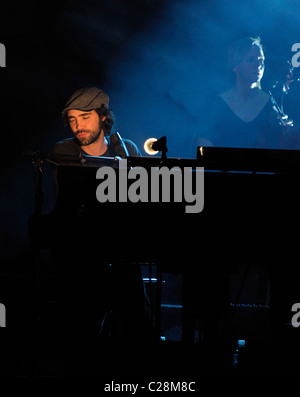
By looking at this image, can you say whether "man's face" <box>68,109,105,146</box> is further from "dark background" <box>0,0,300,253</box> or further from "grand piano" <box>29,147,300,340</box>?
"grand piano" <box>29,147,300,340</box>

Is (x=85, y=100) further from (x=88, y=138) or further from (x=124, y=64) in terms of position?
(x=124, y=64)

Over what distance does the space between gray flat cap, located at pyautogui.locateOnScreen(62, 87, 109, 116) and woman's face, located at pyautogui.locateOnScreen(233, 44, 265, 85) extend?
2.40 metres

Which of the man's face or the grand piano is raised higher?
the man's face

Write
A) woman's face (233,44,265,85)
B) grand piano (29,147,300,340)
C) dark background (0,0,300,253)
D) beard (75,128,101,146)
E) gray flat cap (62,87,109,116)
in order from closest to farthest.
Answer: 1. grand piano (29,147,300,340)
2. gray flat cap (62,87,109,116)
3. beard (75,128,101,146)
4. dark background (0,0,300,253)
5. woman's face (233,44,265,85)

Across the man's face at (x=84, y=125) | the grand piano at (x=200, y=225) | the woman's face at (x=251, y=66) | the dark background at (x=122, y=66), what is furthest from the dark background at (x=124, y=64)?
the grand piano at (x=200, y=225)

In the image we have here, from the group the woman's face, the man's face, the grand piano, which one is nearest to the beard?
the man's face

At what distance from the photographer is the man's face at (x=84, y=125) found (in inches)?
168

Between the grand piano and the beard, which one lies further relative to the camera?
the beard

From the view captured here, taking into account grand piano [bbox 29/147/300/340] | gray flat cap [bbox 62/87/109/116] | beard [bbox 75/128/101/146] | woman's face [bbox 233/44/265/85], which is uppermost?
woman's face [bbox 233/44/265/85]

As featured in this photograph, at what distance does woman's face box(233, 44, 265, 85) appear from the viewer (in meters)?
5.98

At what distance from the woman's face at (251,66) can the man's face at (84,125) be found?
245 cm

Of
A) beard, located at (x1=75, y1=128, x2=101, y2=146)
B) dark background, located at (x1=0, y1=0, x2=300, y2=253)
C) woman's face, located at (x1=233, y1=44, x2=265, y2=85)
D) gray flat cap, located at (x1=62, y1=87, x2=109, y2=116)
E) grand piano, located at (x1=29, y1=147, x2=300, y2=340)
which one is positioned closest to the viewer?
grand piano, located at (x1=29, y1=147, x2=300, y2=340)

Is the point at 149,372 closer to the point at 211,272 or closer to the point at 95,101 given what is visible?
the point at 211,272

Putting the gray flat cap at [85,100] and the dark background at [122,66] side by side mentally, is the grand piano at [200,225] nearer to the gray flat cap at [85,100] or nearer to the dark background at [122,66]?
the gray flat cap at [85,100]
